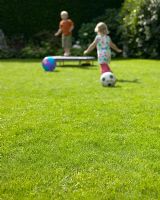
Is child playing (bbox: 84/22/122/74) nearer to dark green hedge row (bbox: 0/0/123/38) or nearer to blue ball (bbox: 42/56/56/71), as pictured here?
blue ball (bbox: 42/56/56/71)

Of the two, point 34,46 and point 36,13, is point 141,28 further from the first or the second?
point 36,13

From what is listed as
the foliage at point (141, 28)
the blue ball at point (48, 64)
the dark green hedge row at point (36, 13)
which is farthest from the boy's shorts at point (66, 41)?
the blue ball at point (48, 64)

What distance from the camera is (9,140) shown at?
18.8 feet

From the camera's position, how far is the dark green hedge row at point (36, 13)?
66.9 ft

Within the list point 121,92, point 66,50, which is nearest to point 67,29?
point 66,50

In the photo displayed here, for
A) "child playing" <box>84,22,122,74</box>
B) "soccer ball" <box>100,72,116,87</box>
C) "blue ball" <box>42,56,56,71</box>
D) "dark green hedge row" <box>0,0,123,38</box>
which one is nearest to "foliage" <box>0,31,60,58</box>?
"dark green hedge row" <box>0,0,123,38</box>

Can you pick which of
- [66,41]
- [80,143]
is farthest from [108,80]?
[66,41]

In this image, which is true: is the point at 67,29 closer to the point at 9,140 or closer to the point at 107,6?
the point at 107,6

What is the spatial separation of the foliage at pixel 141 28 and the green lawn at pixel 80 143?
8587mm

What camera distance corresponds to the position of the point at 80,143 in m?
5.59

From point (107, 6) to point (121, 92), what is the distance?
12765 millimetres

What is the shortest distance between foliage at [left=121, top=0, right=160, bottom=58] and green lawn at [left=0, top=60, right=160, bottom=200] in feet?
28.2

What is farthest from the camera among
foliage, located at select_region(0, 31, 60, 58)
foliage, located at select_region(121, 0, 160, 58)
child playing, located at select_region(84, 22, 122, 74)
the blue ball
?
foliage, located at select_region(0, 31, 60, 58)

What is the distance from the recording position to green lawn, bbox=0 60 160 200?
4392 millimetres
